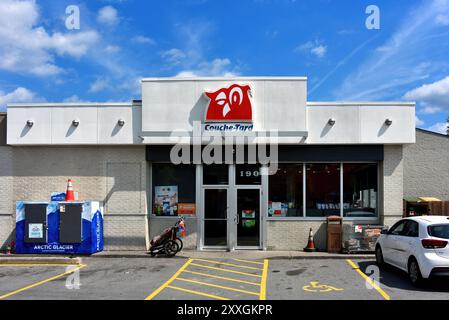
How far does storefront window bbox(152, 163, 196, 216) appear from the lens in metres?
15.4

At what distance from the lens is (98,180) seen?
49.8ft

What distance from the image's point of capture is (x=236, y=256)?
14031mm

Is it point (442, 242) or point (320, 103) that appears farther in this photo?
point (320, 103)

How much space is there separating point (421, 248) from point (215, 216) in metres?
7.31

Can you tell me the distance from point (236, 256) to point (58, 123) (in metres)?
7.51

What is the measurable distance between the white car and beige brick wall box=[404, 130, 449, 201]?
7110 millimetres

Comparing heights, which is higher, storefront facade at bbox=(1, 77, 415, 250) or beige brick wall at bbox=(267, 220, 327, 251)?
storefront facade at bbox=(1, 77, 415, 250)

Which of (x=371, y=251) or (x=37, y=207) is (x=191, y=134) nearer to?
(x=37, y=207)

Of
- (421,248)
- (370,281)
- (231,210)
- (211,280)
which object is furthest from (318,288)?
(231,210)

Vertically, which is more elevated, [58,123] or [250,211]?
[58,123]

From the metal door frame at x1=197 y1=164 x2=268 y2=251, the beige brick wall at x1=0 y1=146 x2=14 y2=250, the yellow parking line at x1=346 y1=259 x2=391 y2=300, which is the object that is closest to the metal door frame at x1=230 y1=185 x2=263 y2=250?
the metal door frame at x1=197 y1=164 x2=268 y2=251

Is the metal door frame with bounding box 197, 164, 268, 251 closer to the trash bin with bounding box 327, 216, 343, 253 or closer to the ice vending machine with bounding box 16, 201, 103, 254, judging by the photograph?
the trash bin with bounding box 327, 216, 343, 253

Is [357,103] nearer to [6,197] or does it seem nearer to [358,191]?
[358,191]
